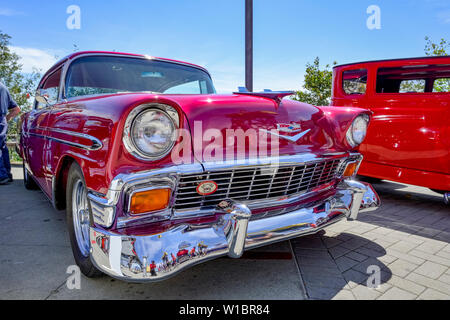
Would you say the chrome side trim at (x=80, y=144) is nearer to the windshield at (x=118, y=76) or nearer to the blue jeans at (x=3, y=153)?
the windshield at (x=118, y=76)

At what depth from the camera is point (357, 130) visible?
235 centimetres

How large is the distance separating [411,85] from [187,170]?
3.83 metres

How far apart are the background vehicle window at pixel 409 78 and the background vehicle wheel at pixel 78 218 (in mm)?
3519

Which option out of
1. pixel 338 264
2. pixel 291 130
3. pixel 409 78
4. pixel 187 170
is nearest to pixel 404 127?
pixel 409 78

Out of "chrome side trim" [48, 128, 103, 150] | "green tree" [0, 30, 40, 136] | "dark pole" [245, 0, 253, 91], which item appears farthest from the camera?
"green tree" [0, 30, 40, 136]

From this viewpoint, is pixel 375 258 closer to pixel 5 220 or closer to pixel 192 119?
pixel 192 119

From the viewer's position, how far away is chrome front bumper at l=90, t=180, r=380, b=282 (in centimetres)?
135

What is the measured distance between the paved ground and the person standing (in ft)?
6.71

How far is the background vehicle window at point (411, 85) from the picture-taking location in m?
4.02

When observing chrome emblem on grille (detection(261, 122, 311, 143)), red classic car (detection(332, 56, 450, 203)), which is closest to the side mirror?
chrome emblem on grille (detection(261, 122, 311, 143))

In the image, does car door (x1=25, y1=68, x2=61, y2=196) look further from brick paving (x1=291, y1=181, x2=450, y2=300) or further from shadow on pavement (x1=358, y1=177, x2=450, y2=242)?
shadow on pavement (x1=358, y1=177, x2=450, y2=242)
